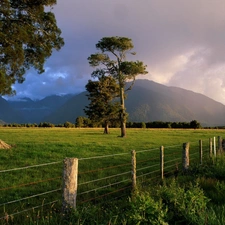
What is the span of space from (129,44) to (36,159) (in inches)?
1088

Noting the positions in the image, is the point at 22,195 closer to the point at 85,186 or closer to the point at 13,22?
the point at 85,186

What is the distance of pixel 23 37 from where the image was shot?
20.5 meters

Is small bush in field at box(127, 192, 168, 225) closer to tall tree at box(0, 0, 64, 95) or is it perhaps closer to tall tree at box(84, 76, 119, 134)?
tall tree at box(0, 0, 64, 95)

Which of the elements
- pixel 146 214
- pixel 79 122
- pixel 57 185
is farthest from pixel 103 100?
pixel 79 122

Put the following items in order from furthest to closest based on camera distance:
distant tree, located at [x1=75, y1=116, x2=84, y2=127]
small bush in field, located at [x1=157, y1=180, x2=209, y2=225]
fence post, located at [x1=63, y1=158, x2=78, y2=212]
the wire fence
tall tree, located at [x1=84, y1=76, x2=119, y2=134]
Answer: distant tree, located at [x1=75, y1=116, x2=84, y2=127] → tall tree, located at [x1=84, y1=76, x2=119, y2=134] → the wire fence → fence post, located at [x1=63, y1=158, x2=78, y2=212] → small bush in field, located at [x1=157, y1=180, x2=209, y2=225]

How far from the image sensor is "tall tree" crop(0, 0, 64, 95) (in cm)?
2025

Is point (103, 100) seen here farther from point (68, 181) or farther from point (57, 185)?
point (68, 181)

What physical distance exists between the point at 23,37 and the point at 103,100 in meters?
31.9

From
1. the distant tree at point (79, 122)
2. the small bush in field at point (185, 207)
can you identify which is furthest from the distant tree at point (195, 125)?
the small bush in field at point (185, 207)

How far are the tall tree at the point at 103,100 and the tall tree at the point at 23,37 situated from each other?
1028 inches

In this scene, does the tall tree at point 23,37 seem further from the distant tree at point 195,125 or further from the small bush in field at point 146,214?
the distant tree at point 195,125

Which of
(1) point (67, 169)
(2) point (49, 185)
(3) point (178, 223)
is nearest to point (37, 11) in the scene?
(2) point (49, 185)

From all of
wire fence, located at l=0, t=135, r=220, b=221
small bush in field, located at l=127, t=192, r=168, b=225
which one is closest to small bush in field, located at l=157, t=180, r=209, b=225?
small bush in field, located at l=127, t=192, r=168, b=225

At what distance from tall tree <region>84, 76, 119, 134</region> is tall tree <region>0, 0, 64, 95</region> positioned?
85.6ft
